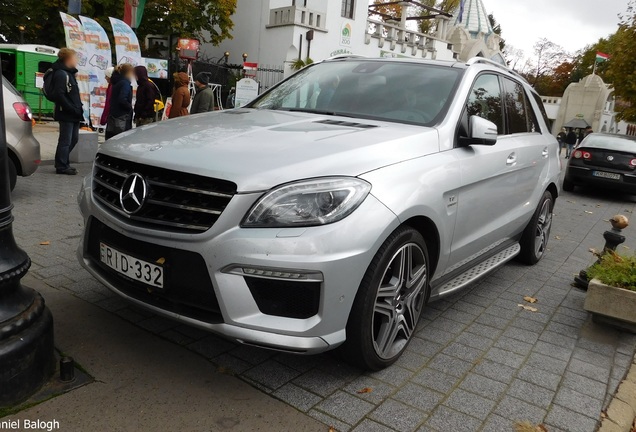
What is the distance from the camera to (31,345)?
2600 mm

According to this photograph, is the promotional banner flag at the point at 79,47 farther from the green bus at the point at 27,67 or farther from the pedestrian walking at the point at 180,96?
the pedestrian walking at the point at 180,96

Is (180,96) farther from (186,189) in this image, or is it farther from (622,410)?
(622,410)

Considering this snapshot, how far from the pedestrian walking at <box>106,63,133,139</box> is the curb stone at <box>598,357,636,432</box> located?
27.2ft

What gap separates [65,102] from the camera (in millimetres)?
8289

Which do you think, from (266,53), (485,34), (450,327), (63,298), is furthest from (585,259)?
(485,34)

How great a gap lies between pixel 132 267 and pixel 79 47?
1333cm

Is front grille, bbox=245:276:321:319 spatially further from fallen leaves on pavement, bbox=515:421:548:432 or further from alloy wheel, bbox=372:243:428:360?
fallen leaves on pavement, bbox=515:421:548:432

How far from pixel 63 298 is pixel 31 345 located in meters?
1.29

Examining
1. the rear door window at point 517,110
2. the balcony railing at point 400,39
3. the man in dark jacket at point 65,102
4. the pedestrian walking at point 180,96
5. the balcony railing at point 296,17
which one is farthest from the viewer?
the balcony railing at point 400,39

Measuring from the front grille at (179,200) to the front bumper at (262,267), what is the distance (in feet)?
0.17

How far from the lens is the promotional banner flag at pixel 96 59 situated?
14328mm

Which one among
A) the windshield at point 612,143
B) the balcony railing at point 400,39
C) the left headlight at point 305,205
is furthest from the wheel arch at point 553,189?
the balcony railing at point 400,39

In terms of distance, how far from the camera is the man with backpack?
8234 mm

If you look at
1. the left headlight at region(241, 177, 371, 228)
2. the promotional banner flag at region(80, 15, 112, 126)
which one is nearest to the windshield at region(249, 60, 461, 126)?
the left headlight at region(241, 177, 371, 228)
